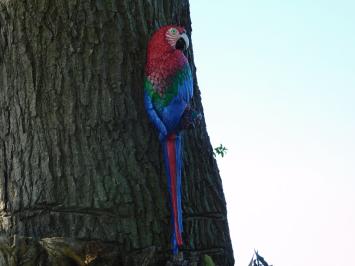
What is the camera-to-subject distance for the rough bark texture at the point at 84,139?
251 centimetres

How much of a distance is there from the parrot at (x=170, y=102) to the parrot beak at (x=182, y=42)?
1 cm

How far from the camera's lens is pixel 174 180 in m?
2.58

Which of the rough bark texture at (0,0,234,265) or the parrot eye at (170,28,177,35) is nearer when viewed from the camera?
the rough bark texture at (0,0,234,265)

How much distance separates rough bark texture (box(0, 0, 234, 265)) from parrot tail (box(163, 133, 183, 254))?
1.9 inches

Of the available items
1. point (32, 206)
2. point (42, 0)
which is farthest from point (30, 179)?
point (42, 0)

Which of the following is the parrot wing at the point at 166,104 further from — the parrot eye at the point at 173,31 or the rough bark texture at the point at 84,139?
the parrot eye at the point at 173,31

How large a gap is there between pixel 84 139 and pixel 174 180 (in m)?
0.41

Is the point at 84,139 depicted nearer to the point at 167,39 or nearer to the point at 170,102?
the point at 170,102

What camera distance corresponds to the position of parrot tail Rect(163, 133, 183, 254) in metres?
2.56

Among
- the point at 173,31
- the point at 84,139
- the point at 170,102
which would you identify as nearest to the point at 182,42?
the point at 173,31

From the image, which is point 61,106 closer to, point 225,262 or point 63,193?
point 63,193

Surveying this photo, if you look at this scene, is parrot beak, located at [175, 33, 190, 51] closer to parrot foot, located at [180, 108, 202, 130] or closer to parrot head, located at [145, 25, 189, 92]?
parrot head, located at [145, 25, 189, 92]

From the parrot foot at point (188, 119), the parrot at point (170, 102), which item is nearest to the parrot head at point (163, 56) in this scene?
the parrot at point (170, 102)

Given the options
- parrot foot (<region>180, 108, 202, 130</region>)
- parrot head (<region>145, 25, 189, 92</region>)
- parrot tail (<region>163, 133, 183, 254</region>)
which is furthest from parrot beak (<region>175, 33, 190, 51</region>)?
parrot tail (<region>163, 133, 183, 254</region>)
